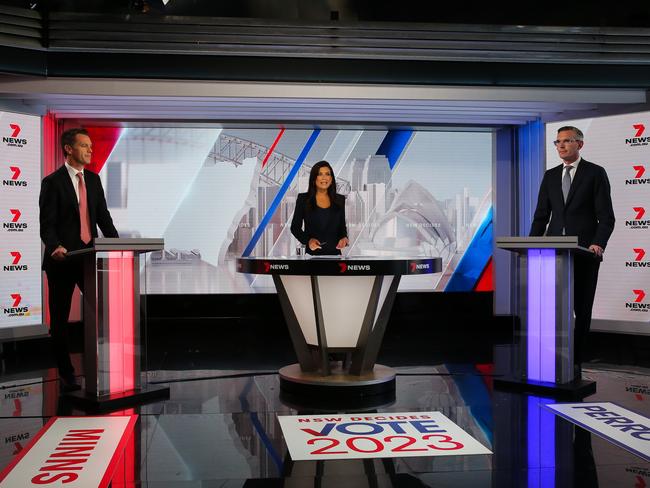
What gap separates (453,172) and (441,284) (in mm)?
1264

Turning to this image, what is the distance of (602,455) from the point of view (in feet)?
8.42

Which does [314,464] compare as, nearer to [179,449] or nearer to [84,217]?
[179,449]

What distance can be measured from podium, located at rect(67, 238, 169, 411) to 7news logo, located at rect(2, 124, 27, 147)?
8.13 ft

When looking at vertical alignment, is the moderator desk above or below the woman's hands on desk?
below

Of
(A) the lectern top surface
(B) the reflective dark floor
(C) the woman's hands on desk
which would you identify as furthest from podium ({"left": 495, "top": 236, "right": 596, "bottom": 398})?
(C) the woman's hands on desk

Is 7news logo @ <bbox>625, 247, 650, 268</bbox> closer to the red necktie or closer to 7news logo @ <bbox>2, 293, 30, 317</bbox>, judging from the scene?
the red necktie

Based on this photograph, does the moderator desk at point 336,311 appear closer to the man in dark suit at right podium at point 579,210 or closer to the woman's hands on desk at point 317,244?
the woman's hands on desk at point 317,244

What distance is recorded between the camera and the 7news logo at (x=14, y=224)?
17.9ft

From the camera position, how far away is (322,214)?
15.1 ft

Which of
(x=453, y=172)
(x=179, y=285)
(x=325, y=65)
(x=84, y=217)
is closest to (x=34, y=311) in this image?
(x=179, y=285)

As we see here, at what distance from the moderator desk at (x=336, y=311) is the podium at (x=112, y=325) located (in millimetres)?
642

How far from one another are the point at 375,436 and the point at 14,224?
4.10 metres

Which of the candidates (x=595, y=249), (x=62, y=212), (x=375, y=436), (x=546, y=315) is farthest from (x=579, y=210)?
(x=62, y=212)

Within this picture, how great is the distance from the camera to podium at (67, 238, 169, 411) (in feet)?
11.2
